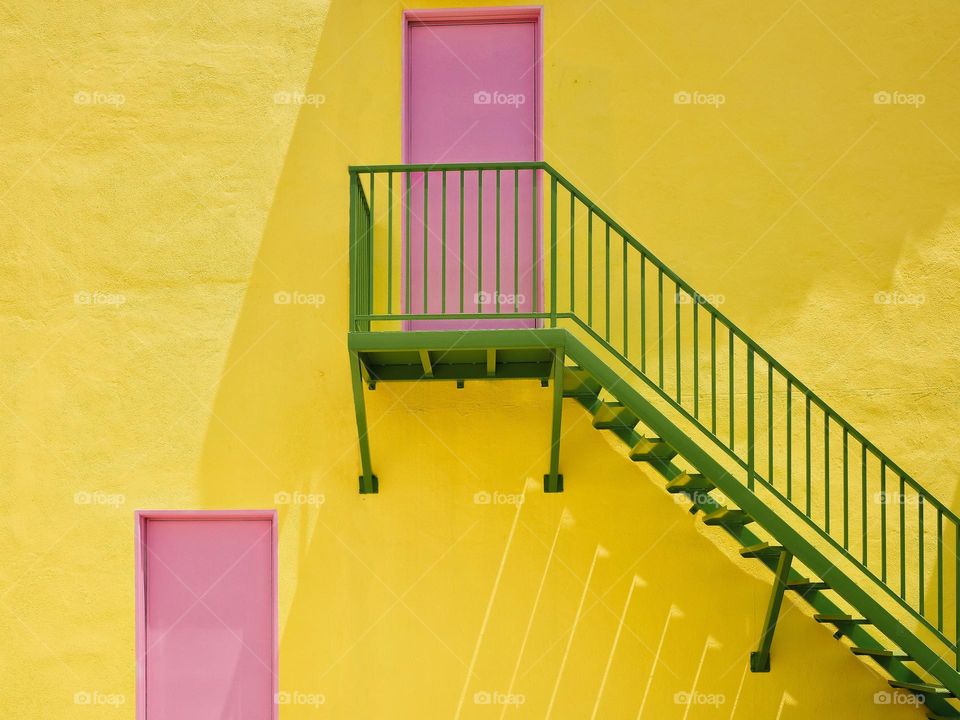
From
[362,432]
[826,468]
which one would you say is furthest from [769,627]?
[362,432]

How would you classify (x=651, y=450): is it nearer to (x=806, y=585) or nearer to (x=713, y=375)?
(x=713, y=375)

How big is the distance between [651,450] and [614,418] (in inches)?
14.3

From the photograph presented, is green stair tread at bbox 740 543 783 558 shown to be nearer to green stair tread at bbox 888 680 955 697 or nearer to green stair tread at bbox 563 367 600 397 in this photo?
green stair tread at bbox 888 680 955 697

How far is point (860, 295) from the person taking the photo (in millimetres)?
7199

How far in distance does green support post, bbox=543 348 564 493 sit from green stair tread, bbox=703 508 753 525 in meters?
1.08

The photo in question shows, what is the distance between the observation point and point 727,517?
20.8 ft

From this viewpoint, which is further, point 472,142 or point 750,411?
point 472,142

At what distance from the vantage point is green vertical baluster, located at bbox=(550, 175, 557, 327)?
254 inches

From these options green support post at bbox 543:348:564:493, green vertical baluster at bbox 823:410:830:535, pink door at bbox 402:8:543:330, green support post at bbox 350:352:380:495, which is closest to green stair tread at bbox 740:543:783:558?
green vertical baluster at bbox 823:410:830:535

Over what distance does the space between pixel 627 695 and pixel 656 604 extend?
2.18 ft

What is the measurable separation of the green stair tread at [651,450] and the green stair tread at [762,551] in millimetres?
791

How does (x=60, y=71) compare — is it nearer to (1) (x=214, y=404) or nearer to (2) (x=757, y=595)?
(1) (x=214, y=404)

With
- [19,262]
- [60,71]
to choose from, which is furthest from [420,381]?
[60,71]

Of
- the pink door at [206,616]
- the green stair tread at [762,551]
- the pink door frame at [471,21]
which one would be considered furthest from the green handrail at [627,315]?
the pink door at [206,616]
